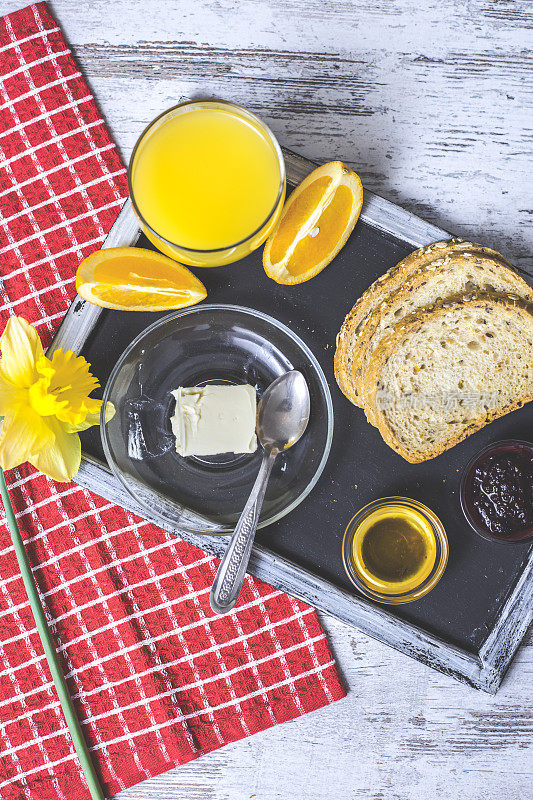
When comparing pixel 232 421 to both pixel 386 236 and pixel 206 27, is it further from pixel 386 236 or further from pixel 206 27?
pixel 206 27

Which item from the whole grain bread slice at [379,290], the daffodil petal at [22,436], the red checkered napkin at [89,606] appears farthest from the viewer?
the red checkered napkin at [89,606]

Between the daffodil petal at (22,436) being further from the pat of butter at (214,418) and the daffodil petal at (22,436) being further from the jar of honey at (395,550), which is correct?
the jar of honey at (395,550)

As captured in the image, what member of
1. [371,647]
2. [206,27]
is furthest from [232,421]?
[206,27]

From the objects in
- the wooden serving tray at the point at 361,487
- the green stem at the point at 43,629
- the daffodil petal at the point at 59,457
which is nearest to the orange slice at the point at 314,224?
the wooden serving tray at the point at 361,487

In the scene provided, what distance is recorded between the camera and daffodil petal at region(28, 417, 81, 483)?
1.16 metres

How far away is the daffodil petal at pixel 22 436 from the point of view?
1.09 metres

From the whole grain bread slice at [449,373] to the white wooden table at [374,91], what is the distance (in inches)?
9.6

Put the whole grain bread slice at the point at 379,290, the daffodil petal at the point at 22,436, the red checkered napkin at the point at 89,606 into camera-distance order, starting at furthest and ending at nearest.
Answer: the red checkered napkin at the point at 89,606
the whole grain bread slice at the point at 379,290
the daffodil petal at the point at 22,436

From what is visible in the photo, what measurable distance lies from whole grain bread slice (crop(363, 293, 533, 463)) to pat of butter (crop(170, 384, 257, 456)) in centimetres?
23

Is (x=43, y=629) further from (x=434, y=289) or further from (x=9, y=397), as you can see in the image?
(x=434, y=289)

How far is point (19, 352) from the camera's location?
3.75 feet

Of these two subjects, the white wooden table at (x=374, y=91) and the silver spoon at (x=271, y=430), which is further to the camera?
the white wooden table at (x=374, y=91)

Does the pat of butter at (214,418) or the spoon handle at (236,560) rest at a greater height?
the pat of butter at (214,418)

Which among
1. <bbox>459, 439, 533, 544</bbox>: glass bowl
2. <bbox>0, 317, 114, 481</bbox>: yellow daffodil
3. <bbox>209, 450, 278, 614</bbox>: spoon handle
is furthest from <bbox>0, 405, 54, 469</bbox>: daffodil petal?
<bbox>459, 439, 533, 544</bbox>: glass bowl
